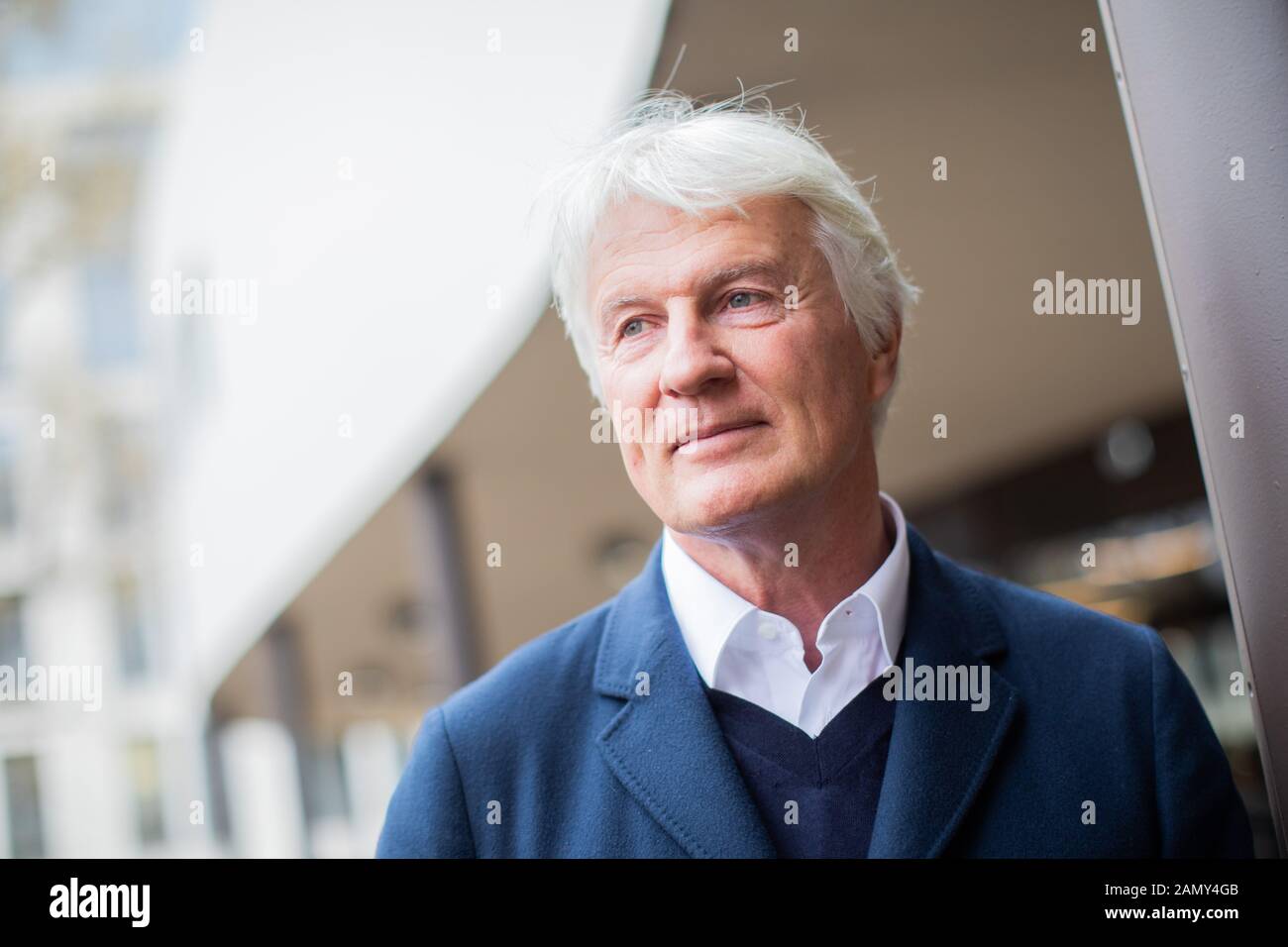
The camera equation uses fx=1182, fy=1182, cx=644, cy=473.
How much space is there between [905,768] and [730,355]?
60cm

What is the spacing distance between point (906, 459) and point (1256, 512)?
4571 mm

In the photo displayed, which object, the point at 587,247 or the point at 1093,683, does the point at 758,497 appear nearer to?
the point at 587,247

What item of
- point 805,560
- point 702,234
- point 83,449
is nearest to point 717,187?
point 702,234

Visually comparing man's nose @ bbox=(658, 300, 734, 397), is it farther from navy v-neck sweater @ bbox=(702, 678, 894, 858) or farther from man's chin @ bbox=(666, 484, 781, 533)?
navy v-neck sweater @ bbox=(702, 678, 894, 858)

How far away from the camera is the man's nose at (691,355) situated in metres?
1.58

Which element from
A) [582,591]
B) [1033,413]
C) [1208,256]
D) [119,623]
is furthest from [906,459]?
[119,623]

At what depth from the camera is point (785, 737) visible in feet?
5.26

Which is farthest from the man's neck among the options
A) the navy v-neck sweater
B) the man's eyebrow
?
the man's eyebrow

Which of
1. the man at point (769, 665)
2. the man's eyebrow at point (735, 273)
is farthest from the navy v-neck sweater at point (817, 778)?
the man's eyebrow at point (735, 273)

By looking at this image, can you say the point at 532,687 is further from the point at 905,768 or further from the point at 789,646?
the point at 905,768

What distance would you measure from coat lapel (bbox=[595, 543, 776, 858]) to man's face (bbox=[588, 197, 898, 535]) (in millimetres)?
199

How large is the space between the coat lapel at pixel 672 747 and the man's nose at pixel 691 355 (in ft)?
1.14

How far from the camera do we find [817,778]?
159 centimetres

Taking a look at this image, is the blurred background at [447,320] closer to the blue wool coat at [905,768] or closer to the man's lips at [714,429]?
the man's lips at [714,429]
